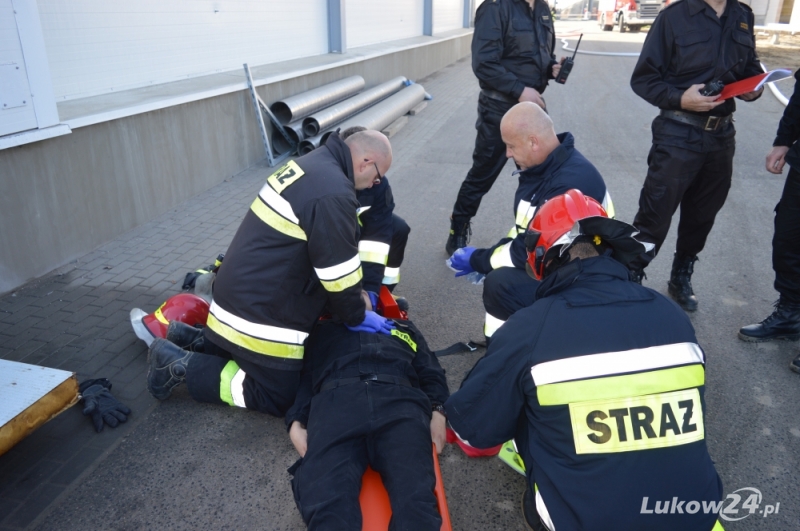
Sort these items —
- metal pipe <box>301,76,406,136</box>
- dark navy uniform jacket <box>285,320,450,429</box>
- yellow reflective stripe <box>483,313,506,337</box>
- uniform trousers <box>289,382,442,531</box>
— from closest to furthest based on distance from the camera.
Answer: uniform trousers <box>289,382,442,531</box> → dark navy uniform jacket <box>285,320,450,429</box> → yellow reflective stripe <box>483,313,506,337</box> → metal pipe <box>301,76,406,136</box>

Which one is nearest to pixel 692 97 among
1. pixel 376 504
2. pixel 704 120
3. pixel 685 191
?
pixel 704 120

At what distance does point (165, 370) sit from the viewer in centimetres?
306

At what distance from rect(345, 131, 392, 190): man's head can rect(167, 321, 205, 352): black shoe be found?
1.32 metres

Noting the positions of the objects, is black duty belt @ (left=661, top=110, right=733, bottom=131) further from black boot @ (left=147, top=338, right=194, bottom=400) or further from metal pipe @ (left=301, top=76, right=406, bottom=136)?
metal pipe @ (left=301, top=76, right=406, bottom=136)

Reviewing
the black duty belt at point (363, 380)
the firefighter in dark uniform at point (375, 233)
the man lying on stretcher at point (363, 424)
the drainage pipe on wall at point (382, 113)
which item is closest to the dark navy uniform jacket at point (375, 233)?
the firefighter in dark uniform at point (375, 233)

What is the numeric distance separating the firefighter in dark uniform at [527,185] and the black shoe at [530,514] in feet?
3.33

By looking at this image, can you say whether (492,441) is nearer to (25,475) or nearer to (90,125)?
(25,475)

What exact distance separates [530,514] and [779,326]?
242cm

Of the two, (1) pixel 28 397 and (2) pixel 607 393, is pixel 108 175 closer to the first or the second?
(1) pixel 28 397

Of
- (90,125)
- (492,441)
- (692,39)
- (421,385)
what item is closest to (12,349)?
(90,125)

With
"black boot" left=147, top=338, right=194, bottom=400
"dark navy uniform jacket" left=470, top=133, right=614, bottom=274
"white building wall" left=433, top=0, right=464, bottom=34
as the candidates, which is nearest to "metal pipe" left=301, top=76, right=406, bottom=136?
"dark navy uniform jacket" left=470, top=133, right=614, bottom=274

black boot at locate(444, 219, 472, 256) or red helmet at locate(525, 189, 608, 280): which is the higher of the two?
red helmet at locate(525, 189, 608, 280)

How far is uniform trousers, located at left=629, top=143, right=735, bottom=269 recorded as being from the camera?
380 centimetres

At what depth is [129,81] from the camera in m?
6.13
